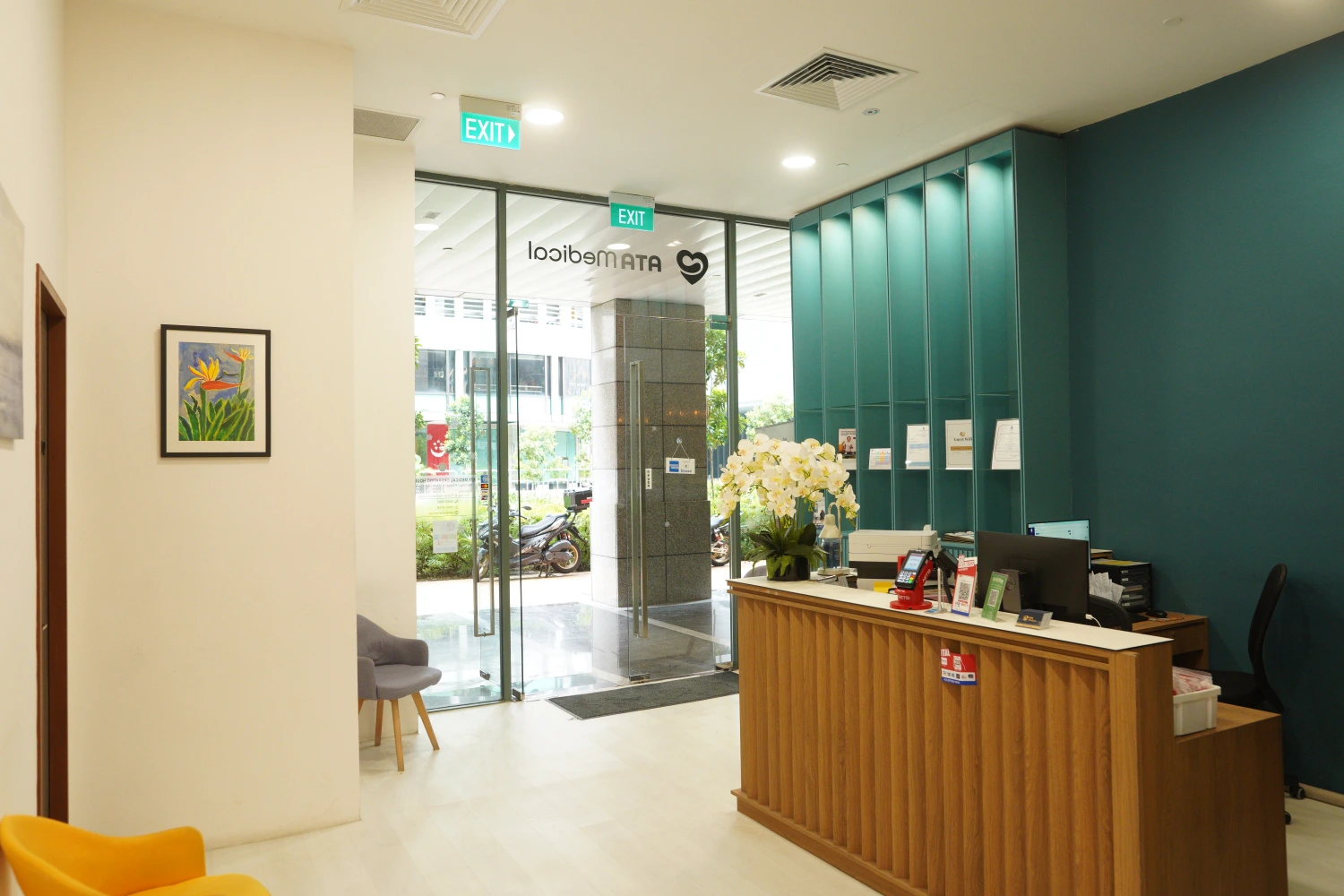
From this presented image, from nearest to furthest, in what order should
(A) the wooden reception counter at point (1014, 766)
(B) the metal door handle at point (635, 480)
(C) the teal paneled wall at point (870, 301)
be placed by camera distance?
(A) the wooden reception counter at point (1014, 766)
(C) the teal paneled wall at point (870, 301)
(B) the metal door handle at point (635, 480)

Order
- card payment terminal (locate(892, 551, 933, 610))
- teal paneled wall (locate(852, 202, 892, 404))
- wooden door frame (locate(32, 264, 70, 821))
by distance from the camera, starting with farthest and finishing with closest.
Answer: teal paneled wall (locate(852, 202, 892, 404))
wooden door frame (locate(32, 264, 70, 821))
card payment terminal (locate(892, 551, 933, 610))

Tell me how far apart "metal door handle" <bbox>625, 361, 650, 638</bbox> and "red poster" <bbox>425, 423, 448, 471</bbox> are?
4.23ft

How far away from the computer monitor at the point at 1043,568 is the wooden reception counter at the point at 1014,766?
0.24 metres

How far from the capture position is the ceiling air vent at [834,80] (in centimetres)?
446

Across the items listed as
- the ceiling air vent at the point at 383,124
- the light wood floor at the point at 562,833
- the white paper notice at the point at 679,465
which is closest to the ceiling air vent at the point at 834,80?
A: the ceiling air vent at the point at 383,124

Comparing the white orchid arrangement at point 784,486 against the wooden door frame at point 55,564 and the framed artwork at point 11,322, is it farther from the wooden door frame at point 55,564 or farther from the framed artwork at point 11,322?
the wooden door frame at point 55,564

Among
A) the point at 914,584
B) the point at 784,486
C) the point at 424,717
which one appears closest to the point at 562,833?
the point at 424,717

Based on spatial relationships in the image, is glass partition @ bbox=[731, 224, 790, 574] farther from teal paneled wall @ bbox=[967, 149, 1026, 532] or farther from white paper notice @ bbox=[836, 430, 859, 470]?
teal paneled wall @ bbox=[967, 149, 1026, 532]

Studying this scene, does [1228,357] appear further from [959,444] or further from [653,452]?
[653,452]

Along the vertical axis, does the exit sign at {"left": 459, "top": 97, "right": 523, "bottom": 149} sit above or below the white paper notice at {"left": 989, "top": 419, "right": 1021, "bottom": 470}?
above

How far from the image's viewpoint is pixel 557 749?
16.6 ft

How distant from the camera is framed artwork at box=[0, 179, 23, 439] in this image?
2039 mm

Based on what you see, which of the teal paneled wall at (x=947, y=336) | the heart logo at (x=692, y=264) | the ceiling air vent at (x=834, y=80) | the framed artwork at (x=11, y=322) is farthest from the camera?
the heart logo at (x=692, y=264)

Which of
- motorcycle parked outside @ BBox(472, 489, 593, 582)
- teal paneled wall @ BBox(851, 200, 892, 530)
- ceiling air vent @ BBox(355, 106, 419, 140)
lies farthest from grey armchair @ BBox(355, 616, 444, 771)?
teal paneled wall @ BBox(851, 200, 892, 530)
